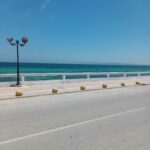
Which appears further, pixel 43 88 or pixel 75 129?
pixel 43 88

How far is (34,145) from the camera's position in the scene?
17.4 ft

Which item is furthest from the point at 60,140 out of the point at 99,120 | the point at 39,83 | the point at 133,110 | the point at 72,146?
the point at 39,83

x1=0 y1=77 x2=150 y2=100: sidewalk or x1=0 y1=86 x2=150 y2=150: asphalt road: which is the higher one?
x1=0 y1=86 x2=150 y2=150: asphalt road

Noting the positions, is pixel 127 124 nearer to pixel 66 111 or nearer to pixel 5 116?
pixel 66 111

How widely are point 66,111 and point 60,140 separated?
146 inches

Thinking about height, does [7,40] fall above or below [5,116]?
above

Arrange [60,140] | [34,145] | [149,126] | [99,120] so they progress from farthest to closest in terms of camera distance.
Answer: [99,120]
[149,126]
[60,140]
[34,145]

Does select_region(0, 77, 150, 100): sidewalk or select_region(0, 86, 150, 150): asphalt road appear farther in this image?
select_region(0, 77, 150, 100): sidewalk

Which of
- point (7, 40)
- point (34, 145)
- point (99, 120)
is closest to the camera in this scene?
point (34, 145)

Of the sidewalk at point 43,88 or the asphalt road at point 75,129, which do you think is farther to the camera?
the sidewalk at point 43,88

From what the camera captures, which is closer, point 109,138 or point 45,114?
point 109,138

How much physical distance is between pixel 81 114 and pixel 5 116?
2.46 metres

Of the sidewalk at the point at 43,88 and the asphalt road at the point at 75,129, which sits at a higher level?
the asphalt road at the point at 75,129

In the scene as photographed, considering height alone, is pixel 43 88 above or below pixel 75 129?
below
